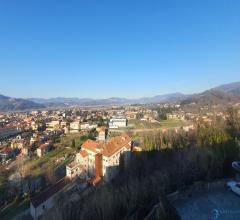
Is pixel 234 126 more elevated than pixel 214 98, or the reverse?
pixel 214 98

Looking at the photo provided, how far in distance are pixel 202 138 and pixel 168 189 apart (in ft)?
27.4

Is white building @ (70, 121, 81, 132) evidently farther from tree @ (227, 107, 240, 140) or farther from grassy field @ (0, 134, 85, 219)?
tree @ (227, 107, 240, 140)

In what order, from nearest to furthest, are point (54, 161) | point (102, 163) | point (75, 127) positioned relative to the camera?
point (102, 163)
point (54, 161)
point (75, 127)

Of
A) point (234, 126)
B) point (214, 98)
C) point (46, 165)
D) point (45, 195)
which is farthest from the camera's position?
point (214, 98)

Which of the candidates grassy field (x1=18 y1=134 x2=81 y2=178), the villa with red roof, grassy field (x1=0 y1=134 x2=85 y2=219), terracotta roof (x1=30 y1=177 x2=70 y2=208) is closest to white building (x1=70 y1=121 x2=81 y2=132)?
grassy field (x1=0 y1=134 x2=85 y2=219)

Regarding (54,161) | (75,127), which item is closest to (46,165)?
(54,161)

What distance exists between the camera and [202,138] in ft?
62.7

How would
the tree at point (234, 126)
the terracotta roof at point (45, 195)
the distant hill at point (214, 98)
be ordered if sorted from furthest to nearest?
the distant hill at point (214, 98) < the tree at point (234, 126) < the terracotta roof at point (45, 195)

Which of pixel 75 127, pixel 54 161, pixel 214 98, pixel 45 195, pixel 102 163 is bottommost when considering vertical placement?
pixel 54 161

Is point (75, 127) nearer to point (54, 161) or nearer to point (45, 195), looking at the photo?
point (54, 161)

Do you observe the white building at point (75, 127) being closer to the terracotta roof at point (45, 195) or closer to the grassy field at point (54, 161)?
the grassy field at point (54, 161)

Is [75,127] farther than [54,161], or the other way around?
[75,127]

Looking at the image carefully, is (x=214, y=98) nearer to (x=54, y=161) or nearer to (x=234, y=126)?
(x=234, y=126)

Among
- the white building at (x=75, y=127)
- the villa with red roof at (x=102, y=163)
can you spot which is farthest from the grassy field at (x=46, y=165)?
the white building at (x=75, y=127)
